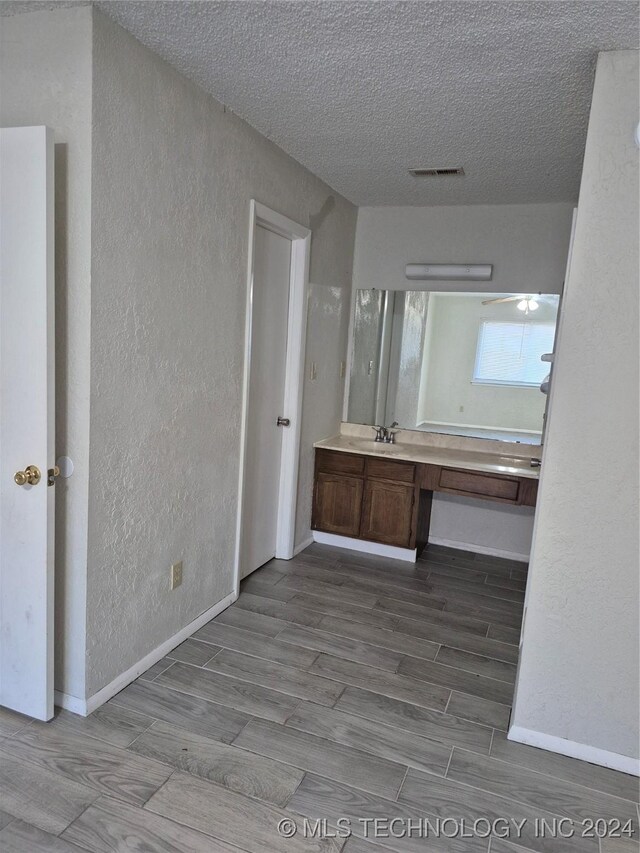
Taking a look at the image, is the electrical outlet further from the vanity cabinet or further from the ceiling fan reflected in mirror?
the ceiling fan reflected in mirror

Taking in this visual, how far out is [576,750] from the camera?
7.18ft

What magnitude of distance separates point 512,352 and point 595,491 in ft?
6.81

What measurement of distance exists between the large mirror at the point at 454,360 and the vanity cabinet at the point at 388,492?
0.52 meters

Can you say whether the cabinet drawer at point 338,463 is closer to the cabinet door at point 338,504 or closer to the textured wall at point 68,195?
the cabinet door at point 338,504

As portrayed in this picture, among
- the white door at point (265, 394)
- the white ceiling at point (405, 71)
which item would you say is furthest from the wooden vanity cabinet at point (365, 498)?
the white ceiling at point (405, 71)

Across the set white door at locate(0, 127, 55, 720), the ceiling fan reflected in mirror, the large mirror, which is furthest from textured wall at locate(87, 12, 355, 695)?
the ceiling fan reflected in mirror

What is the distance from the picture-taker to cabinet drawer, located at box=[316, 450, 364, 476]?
4.00m

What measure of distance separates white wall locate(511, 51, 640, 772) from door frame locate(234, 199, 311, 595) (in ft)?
5.13

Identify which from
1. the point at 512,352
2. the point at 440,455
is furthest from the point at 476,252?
the point at 440,455

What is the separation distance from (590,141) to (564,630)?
1.70 meters

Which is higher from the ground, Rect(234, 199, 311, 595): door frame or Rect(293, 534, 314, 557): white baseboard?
Rect(234, 199, 311, 595): door frame

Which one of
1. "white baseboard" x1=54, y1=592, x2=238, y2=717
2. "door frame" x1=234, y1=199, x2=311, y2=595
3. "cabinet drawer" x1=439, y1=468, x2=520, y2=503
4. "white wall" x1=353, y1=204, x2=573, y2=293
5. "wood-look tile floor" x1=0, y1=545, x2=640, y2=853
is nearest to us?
"wood-look tile floor" x1=0, y1=545, x2=640, y2=853

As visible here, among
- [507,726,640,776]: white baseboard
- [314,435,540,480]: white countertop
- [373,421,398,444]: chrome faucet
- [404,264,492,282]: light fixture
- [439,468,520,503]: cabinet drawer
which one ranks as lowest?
[507,726,640,776]: white baseboard

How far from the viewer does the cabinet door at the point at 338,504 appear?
4.05m
